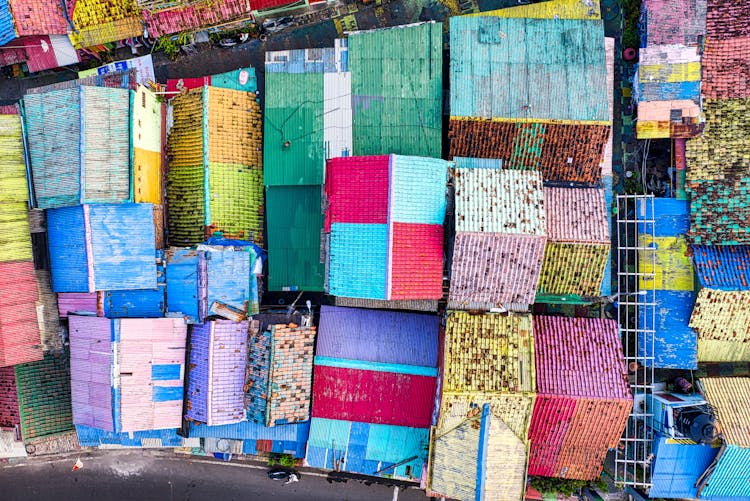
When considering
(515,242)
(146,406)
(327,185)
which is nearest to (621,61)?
(515,242)

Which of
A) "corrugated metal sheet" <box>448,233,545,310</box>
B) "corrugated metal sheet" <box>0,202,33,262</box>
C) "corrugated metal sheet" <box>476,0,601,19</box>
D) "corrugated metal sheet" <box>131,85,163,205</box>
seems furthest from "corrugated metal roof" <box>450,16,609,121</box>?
"corrugated metal sheet" <box>0,202,33,262</box>

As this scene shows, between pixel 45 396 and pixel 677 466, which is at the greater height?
pixel 45 396

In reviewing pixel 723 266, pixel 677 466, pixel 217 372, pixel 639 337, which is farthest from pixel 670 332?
pixel 217 372

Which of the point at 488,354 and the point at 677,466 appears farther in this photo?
the point at 677,466

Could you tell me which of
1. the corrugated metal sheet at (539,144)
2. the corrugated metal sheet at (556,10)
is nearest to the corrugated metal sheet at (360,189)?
the corrugated metal sheet at (539,144)

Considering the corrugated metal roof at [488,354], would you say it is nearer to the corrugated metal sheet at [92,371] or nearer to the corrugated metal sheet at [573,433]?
the corrugated metal sheet at [573,433]

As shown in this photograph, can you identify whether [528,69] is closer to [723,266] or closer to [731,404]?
[723,266]
